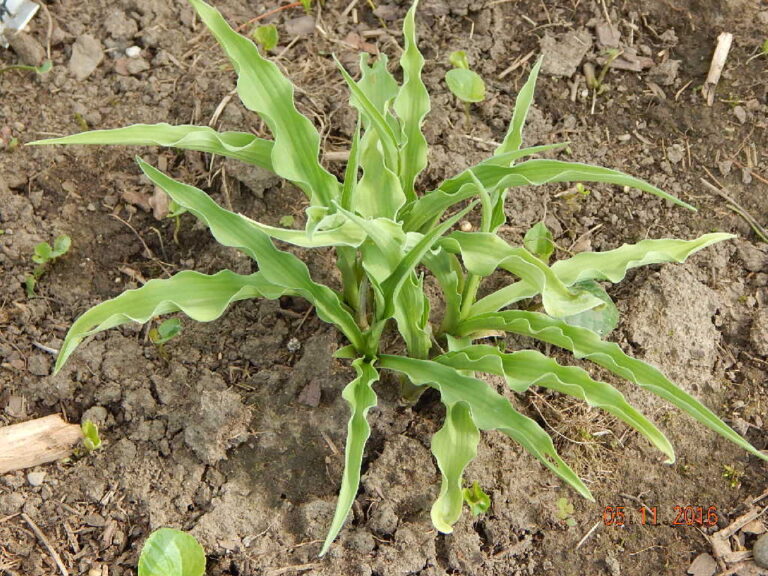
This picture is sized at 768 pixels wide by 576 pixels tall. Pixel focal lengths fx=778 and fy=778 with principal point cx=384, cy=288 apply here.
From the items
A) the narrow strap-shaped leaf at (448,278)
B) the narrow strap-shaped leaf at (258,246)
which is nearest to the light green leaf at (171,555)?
the narrow strap-shaped leaf at (258,246)

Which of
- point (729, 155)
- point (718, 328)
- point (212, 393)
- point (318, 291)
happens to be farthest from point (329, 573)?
point (729, 155)

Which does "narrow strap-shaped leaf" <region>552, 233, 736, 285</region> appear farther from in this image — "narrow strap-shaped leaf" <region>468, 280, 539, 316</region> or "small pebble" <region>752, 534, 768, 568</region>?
"small pebble" <region>752, 534, 768, 568</region>

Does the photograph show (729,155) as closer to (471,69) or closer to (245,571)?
(471,69)

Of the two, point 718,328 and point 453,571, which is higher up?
point 718,328

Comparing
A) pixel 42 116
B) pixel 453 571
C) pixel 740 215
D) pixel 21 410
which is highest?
pixel 42 116

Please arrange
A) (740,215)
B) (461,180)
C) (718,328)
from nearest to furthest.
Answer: (461,180) → (718,328) → (740,215)
